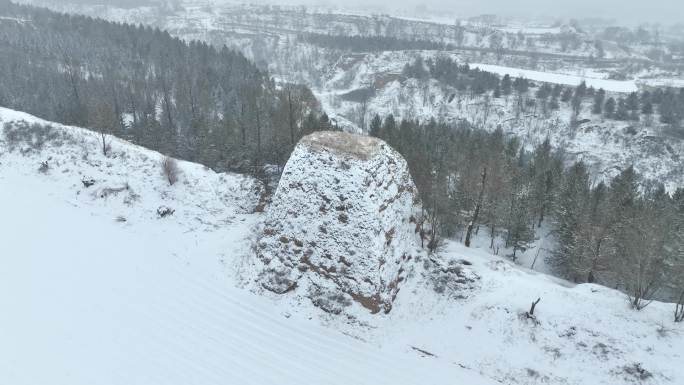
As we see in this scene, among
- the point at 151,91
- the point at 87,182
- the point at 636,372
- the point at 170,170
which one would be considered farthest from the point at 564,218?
the point at 151,91

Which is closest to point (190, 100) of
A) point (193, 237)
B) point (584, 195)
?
point (193, 237)

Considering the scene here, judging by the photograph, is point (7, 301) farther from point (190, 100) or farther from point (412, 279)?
point (190, 100)

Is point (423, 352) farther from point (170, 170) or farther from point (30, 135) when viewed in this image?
point (30, 135)

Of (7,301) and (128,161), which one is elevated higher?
(128,161)

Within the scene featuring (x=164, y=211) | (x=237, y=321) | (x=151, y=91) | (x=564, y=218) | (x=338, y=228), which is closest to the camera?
(x=237, y=321)

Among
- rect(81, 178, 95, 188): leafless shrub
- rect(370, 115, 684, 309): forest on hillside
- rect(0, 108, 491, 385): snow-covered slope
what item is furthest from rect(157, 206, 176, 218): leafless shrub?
rect(370, 115, 684, 309): forest on hillside

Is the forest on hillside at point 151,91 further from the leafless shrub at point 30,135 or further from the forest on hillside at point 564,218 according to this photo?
the forest on hillside at point 564,218
